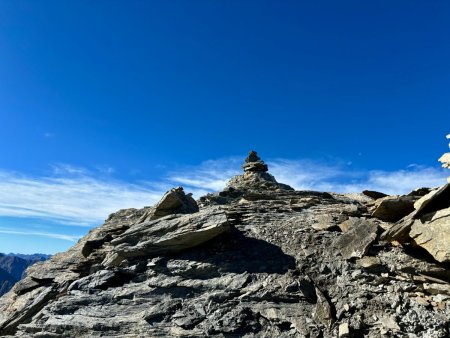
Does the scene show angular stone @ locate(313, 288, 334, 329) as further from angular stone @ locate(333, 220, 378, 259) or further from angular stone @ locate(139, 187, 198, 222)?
angular stone @ locate(139, 187, 198, 222)

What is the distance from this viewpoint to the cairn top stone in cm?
6444

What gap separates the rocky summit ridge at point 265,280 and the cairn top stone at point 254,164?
36.3 meters

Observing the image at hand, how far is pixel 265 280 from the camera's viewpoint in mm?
19625

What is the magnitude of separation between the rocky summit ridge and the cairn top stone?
36.3 m

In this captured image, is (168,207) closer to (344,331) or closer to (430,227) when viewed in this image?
(344,331)

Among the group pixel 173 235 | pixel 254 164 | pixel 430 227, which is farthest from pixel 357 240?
pixel 254 164

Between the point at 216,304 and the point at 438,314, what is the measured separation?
10922 mm

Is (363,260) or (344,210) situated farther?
(344,210)

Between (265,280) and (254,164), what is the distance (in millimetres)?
45580

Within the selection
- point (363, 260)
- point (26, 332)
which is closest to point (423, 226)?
point (363, 260)

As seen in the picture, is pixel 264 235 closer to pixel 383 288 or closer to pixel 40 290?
pixel 383 288

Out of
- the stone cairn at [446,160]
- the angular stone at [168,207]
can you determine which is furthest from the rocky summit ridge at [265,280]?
the angular stone at [168,207]

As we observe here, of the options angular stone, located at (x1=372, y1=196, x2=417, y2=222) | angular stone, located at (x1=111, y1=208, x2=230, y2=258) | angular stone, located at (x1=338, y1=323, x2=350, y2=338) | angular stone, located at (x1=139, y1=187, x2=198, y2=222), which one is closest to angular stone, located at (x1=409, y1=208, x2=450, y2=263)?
angular stone, located at (x1=372, y1=196, x2=417, y2=222)

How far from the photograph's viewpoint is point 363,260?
19.0 meters
